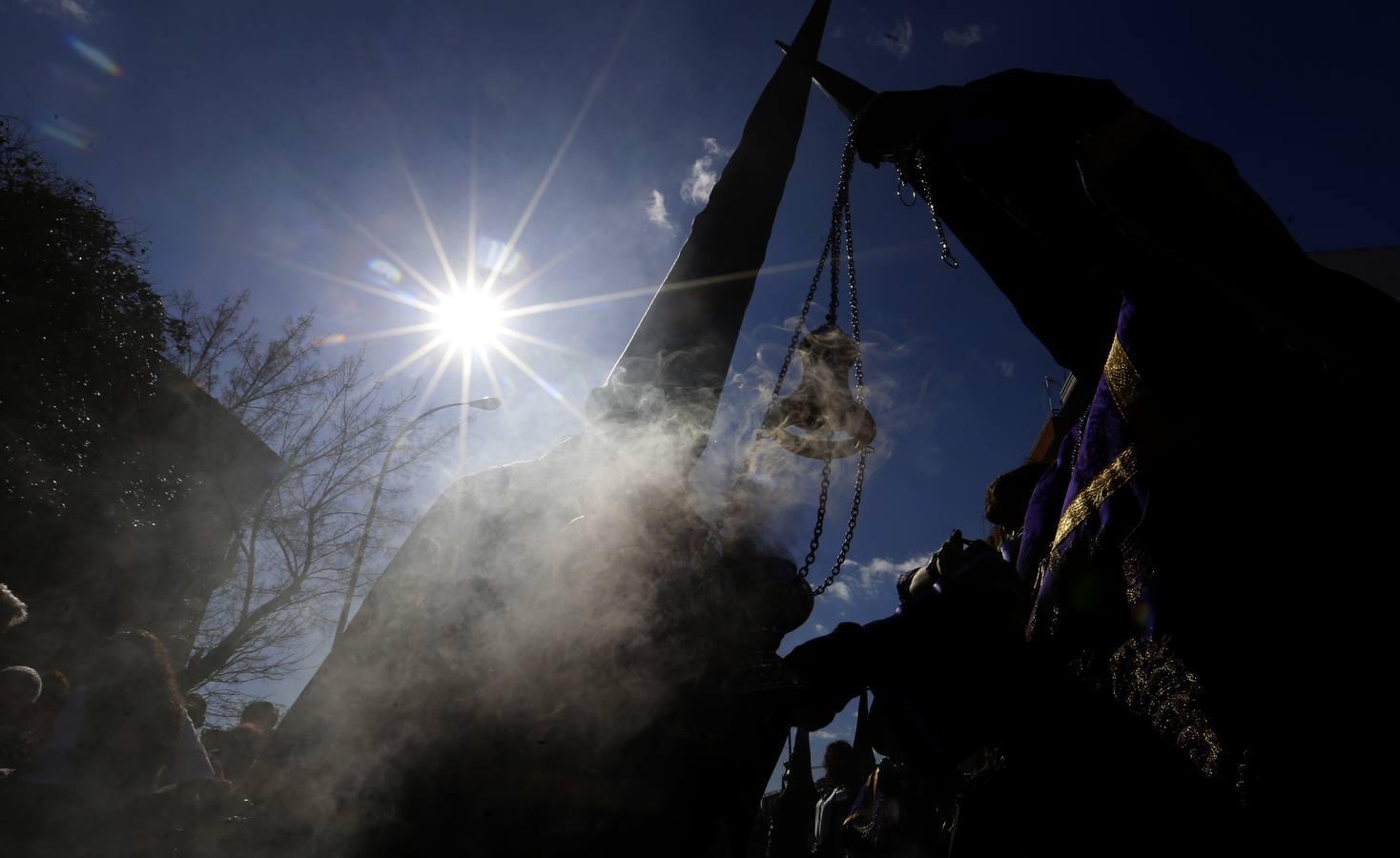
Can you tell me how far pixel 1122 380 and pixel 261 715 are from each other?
7944mm

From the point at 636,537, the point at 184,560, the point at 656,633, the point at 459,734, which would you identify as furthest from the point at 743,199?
the point at 184,560

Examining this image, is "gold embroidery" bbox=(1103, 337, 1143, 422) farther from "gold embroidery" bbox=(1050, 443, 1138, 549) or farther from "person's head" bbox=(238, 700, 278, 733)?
"person's head" bbox=(238, 700, 278, 733)

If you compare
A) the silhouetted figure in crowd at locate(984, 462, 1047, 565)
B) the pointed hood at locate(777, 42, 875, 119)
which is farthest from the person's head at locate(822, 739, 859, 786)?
the pointed hood at locate(777, 42, 875, 119)

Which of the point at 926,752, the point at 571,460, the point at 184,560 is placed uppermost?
the point at 184,560

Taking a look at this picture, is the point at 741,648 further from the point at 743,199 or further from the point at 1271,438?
the point at 743,199

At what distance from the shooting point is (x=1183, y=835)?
1013 mm

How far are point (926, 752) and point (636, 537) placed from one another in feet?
3.60

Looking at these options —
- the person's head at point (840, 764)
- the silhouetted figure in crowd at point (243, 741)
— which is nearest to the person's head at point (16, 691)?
the silhouetted figure in crowd at point (243, 741)

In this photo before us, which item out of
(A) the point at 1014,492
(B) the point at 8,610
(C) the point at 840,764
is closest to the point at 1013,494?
(A) the point at 1014,492

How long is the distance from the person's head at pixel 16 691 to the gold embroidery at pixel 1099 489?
210 inches

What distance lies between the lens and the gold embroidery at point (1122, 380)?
1.31 m

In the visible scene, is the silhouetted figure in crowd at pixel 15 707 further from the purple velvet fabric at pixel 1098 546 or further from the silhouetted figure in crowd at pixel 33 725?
the purple velvet fabric at pixel 1098 546

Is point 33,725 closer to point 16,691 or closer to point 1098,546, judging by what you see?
point 16,691

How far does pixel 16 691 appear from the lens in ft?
10.5
